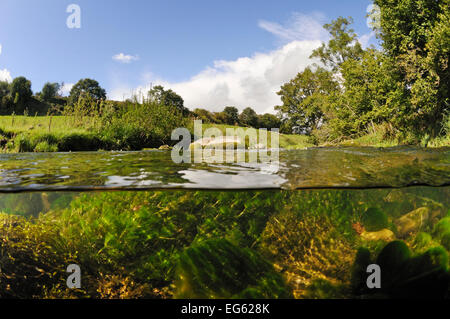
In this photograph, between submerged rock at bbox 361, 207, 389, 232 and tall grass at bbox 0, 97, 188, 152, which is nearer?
submerged rock at bbox 361, 207, 389, 232

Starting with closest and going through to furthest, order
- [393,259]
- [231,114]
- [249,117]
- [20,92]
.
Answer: [393,259] < [20,92] < [231,114] < [249,117]

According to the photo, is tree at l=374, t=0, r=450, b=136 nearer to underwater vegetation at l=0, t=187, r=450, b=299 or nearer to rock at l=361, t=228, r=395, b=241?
rock at l=361, t=228, r=395, b=241

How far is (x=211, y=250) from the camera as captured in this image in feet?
9.25

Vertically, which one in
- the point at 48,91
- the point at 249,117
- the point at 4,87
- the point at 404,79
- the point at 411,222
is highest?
the point at 48,91

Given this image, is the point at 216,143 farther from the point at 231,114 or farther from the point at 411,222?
the point at 231,114

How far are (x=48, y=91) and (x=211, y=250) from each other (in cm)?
5121

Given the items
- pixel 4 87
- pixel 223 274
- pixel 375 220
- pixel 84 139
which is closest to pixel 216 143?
pixel 84 139

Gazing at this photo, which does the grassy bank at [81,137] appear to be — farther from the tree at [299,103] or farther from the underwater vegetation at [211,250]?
the tree at [299,103]

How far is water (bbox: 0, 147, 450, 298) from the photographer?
114 inches

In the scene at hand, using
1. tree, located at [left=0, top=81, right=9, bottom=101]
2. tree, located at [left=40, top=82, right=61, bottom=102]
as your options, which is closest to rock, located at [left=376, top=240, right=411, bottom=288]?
tree, located at [left=0, top=81, right=9, bottom=101]

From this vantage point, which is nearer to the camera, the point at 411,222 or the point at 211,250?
the point at 211,250

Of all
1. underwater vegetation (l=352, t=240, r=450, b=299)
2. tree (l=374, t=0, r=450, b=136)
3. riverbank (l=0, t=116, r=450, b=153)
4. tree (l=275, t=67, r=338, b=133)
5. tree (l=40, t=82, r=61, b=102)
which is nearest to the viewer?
underwater vegetation (l=352, t=240, r=450, b=299)

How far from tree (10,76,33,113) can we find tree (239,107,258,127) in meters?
28.4
